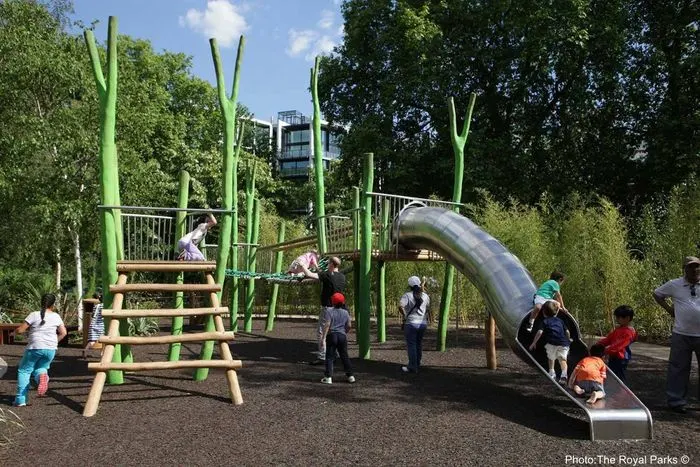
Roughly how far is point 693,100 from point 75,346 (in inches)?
677

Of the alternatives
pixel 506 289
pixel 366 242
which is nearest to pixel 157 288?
pixel 366 242

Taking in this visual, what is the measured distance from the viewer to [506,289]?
6.93 m

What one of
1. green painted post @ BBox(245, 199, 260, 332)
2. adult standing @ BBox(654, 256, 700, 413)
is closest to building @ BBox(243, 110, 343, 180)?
green painted post @ BBox(245, 199, 260, 332)

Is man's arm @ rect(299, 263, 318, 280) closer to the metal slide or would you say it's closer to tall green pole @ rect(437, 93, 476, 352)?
the metal slide

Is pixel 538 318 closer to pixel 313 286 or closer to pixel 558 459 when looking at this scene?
pixel 558 459

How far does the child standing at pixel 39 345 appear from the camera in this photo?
6051 mm

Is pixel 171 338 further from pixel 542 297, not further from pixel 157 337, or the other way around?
pixel 542 297

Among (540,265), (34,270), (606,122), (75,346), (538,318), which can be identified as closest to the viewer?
(538,318)

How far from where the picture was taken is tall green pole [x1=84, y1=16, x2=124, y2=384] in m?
6.77

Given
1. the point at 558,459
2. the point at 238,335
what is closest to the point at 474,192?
the point at 238,335

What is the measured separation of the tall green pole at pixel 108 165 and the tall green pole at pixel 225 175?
1031 mm

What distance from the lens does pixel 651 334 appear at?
12773 mm

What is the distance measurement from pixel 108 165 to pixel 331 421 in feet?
12.5

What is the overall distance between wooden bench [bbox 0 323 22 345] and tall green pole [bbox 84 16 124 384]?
561 centimetres
